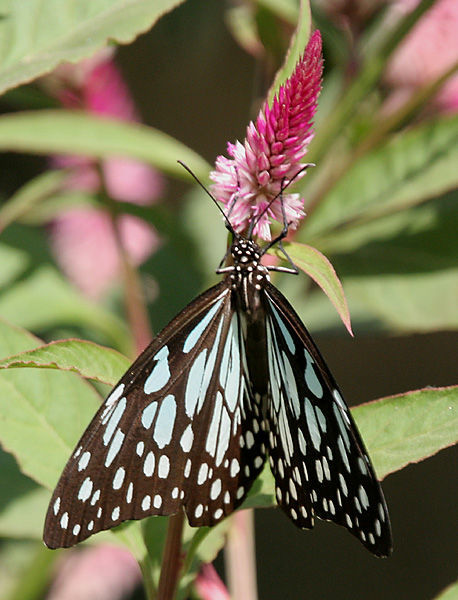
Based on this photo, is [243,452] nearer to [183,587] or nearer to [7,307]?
[183,587]

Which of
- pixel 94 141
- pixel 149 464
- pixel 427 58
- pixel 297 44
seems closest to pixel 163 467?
pixel 149 464

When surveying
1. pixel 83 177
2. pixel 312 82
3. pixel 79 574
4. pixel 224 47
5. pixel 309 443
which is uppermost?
pixel 224 47

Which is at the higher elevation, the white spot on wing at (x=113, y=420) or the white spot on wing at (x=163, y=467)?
the white spot on wing at (x=113, y=420)

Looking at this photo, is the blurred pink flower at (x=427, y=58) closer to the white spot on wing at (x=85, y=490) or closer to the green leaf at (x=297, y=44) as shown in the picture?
the green leaf at (x=297, y=44)

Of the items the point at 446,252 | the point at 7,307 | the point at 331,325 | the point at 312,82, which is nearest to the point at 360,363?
the point at 331,325

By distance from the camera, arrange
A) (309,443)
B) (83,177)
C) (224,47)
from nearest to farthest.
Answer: (309,443), (83,177), (224,47)

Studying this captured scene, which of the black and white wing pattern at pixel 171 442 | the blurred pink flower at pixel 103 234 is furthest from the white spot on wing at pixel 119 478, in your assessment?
the blurred pink flower at pixel 103 234

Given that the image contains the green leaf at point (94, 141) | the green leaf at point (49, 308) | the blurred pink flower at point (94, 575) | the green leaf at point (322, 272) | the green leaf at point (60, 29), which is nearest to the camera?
the green leaf at point (322, 272)

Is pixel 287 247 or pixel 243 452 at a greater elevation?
pixel 287 247
